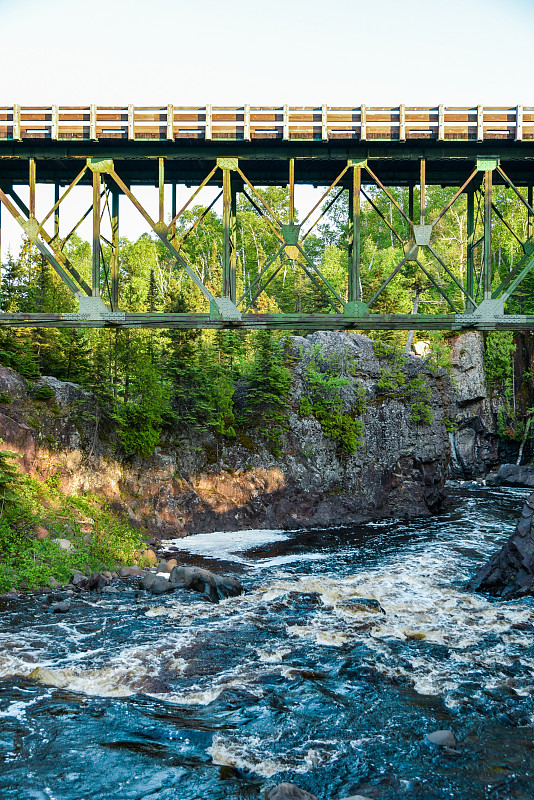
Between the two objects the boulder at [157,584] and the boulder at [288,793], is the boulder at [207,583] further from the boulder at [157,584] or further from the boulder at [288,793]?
the boulder at [288,793]

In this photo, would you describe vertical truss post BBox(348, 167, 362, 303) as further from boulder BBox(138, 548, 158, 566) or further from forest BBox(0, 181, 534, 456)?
boulder BBox(138, 548, 158, 566)

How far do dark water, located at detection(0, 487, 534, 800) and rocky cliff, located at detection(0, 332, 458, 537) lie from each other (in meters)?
7.76

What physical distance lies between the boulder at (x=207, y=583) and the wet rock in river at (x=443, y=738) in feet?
25.9

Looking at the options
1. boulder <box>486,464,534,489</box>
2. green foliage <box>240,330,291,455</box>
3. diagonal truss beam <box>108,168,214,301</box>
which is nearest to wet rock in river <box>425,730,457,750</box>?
diagonal truss beam <box>108,168,214,301</box>

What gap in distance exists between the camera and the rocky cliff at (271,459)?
77.8 feet

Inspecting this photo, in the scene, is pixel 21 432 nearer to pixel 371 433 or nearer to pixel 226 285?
pixel 226 285

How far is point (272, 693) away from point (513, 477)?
3231 cm

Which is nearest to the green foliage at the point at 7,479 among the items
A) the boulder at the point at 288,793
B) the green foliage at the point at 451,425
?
the boulder at the point at 288,793

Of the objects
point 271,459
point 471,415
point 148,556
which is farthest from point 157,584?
point 471,415

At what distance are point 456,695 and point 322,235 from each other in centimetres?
5893

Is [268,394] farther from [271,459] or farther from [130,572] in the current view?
[130,572]

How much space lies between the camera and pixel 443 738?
9148 mm

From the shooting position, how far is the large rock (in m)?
16.2

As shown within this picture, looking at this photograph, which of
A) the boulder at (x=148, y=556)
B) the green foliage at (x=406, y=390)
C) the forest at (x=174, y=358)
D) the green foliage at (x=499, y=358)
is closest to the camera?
the boulder at (x=148, y=556)
